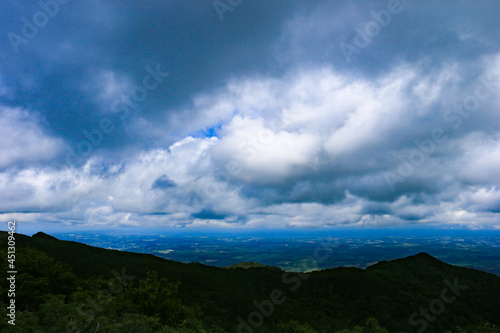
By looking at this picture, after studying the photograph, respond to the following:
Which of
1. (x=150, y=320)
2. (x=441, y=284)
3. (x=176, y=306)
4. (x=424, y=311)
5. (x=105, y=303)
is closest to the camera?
(x=150, y=320)

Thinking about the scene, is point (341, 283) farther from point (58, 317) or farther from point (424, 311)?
point (58, 317)

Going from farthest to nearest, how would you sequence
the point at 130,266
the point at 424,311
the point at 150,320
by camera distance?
the point at 130,266 → the point at 424,311 → the point at 150,320

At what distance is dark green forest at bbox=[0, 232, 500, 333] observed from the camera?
31609 mm

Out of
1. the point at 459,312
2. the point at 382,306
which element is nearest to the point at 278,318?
the point at 382,306

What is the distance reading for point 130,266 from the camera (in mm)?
58500

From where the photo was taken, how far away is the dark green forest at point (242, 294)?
3161cm

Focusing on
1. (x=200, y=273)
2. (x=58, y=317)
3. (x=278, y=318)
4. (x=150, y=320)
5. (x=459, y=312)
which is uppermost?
(x=58, y=317)

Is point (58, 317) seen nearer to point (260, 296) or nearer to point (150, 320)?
point (150, 320)

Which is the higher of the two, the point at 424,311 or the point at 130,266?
the point at 130,266

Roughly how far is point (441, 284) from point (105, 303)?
272 ft

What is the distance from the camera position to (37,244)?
196 feet

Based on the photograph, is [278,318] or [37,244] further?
[37,244]

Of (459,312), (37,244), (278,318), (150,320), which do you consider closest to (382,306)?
(459,312)

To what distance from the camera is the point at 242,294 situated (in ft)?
179
